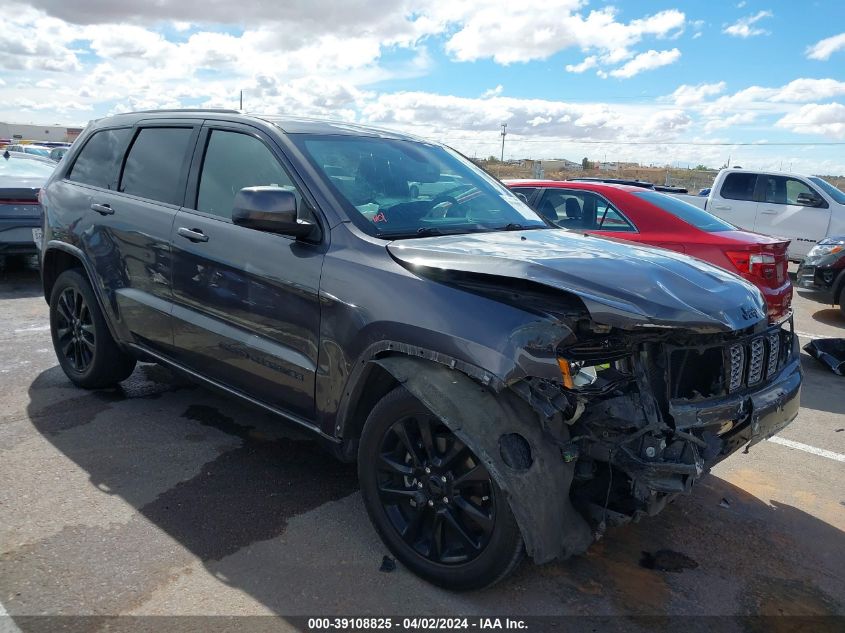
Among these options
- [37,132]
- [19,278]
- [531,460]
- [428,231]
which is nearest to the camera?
[531,460]

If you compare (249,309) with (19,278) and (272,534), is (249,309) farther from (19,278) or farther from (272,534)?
(19,278)

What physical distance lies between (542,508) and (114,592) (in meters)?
1.72

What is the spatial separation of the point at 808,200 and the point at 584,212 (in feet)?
23.6

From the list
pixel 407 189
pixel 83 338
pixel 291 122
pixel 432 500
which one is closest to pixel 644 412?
pixel 432 500

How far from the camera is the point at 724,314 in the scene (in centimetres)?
280

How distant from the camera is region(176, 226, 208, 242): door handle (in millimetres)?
3697

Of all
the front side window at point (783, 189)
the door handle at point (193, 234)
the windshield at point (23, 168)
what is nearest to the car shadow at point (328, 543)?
the door handle at point (193, 234)

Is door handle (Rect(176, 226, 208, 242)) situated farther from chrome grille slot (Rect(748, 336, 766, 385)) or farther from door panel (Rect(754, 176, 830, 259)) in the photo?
door panel (Rect(754, 176, 830, 259))

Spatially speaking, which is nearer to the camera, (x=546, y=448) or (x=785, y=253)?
(x=546, y=448)

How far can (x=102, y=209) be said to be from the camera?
445 centimetres

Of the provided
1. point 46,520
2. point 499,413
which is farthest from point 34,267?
point 499,413

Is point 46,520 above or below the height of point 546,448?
below

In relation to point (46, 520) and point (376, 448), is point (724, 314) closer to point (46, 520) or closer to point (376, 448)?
point (376, 448)

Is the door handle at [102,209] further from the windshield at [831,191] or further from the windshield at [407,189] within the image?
the windshield at [831,191]
